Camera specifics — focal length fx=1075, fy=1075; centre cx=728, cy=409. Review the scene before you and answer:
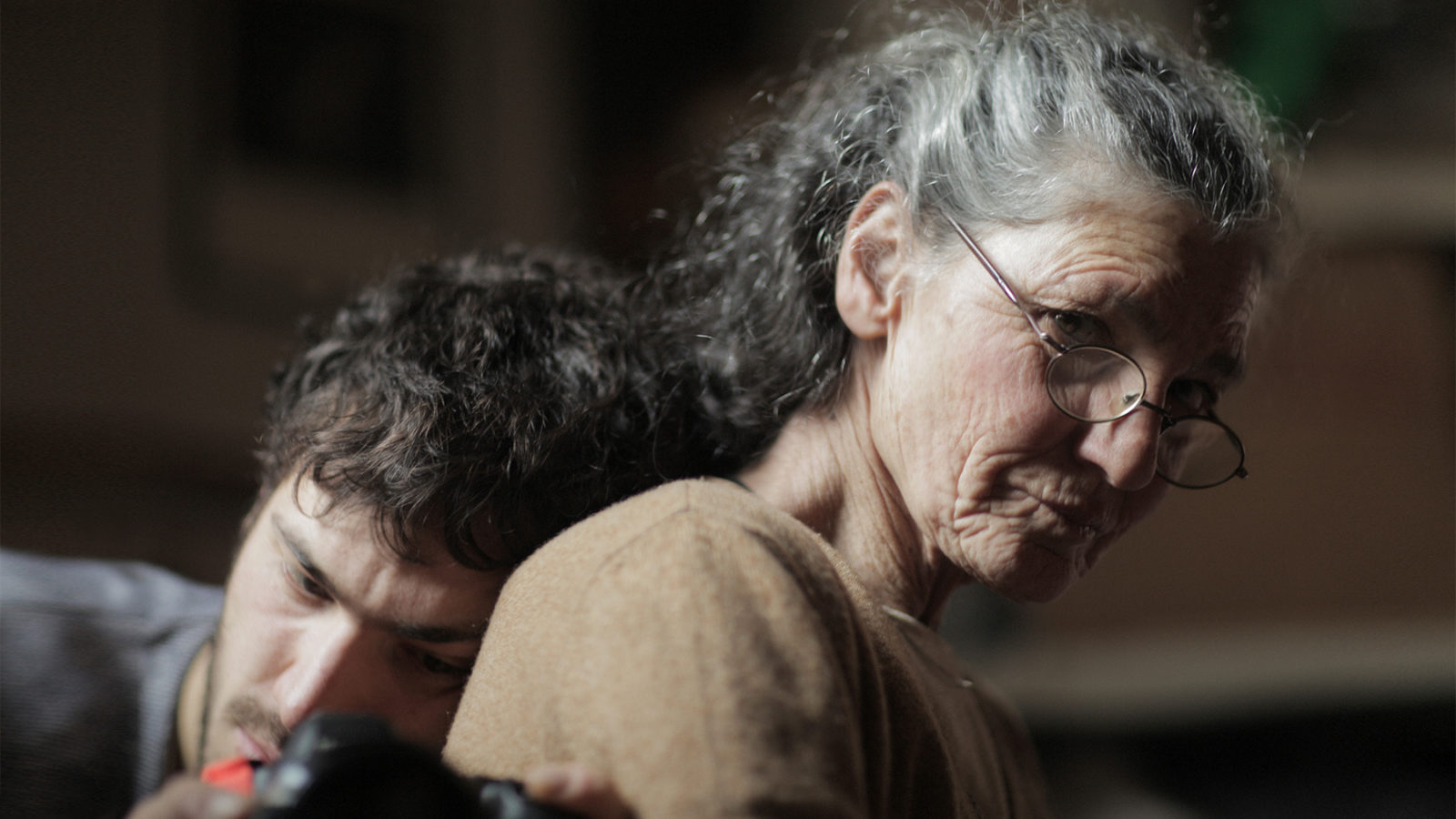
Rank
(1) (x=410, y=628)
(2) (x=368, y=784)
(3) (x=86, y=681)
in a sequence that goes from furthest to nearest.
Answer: (3) (x=86, y=681), (1) (x=410, y=628), (2) (x=368, y=784)

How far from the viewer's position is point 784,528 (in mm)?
736

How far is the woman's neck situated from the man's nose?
381 mm

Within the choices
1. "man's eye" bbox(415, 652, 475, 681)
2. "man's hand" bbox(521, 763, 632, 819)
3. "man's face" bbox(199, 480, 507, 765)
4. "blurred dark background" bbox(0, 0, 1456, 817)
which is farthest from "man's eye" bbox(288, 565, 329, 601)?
"blurred dark background" bbox(0, 0, 1456, 817)

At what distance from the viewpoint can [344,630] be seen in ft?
3.15

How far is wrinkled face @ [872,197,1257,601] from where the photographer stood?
834 millimetres

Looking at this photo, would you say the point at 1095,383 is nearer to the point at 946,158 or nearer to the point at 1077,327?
the point at 1077,327

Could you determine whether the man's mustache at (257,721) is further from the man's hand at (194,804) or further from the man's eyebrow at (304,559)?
the man's hand at (194,804)

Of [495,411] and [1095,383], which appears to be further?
[495,411]

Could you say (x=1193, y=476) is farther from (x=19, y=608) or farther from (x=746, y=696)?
(x=19, y=608)

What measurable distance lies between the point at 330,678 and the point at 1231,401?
9.96 feet

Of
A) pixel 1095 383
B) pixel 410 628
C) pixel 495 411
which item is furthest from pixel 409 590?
pixel 1095 383

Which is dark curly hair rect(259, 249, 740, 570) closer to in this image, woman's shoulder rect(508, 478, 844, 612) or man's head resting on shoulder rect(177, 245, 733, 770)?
man's head resting on shoulder rect(177, 245, 733, 770)

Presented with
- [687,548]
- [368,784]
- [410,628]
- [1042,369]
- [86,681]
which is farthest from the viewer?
[86,681]

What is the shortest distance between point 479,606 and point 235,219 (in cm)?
237
